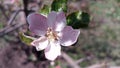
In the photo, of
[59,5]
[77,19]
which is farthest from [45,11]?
[77,19]

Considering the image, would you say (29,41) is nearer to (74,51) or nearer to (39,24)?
(39,24)

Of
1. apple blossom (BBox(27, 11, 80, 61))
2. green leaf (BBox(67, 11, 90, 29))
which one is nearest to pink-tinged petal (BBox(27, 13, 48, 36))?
apple blossom (BBox(27, 11, 80, 61))

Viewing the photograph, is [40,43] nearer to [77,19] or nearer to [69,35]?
[69,35]

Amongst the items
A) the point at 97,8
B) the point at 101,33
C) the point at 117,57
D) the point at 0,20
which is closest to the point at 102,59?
the point at 117,57

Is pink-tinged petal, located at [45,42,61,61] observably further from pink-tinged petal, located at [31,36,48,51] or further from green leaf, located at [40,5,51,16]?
green leaf, located at [40,5,51,16]

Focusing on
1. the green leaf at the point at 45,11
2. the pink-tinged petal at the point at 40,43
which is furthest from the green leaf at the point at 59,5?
the pink-tinged petal at the point at 40,43
